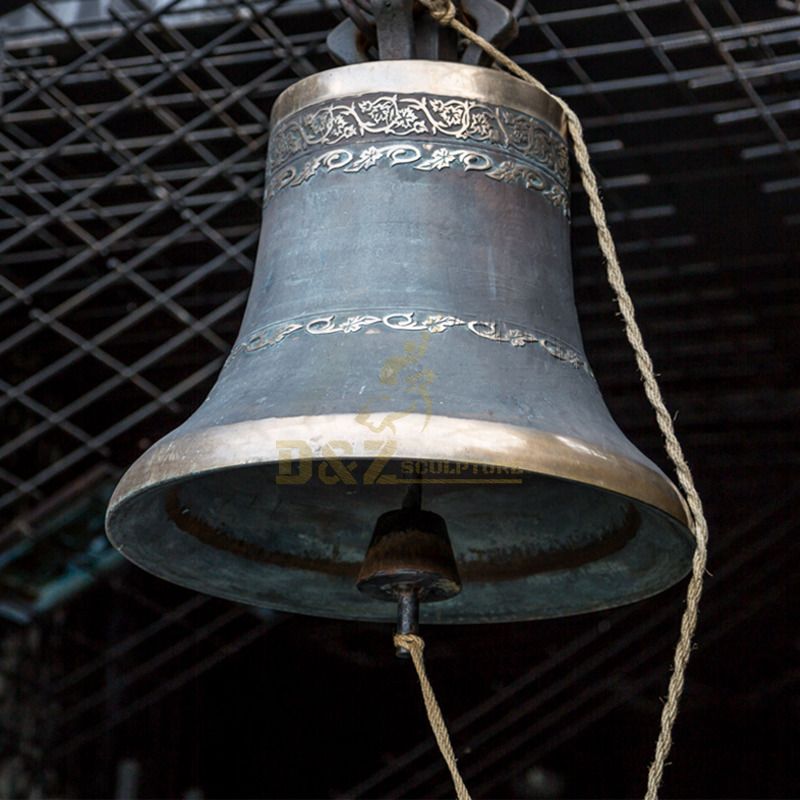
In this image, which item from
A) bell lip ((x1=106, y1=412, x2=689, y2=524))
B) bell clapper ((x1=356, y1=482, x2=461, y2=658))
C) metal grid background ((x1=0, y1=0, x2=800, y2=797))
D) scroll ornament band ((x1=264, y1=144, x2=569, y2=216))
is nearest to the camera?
bell lip ((x1=106, y1=412, x2=689, y2=524))

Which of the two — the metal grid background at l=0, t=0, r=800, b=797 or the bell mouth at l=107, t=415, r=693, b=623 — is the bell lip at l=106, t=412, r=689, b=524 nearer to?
the bell mouth at l=107, t=415, r=693, b=623

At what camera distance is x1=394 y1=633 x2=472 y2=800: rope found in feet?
5.19

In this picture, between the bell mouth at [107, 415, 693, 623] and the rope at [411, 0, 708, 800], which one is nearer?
the rope at [411, 0, 708, 800]

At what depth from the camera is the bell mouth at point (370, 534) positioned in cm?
186

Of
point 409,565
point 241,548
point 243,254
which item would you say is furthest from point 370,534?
point 243,254

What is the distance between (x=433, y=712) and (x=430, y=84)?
69cm

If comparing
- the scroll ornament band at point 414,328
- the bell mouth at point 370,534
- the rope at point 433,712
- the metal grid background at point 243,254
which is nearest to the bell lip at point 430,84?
the scroll ornament band at point 414,328

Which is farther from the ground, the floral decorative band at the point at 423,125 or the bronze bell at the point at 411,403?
the floral decorative band at the point at 423,125

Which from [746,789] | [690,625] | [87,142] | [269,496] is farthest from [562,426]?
[746,789]

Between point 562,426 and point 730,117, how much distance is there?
220cm

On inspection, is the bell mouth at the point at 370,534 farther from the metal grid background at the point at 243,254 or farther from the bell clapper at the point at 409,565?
the metal grid background at the point at 243,254

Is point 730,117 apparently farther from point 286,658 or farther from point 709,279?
point 286,658

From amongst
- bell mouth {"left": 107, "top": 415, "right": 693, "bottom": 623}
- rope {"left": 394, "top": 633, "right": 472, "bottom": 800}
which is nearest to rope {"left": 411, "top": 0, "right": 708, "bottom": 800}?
rope {"left": 394, "top": 633, "right": 472, "bottom": 800}

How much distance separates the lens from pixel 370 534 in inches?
80.3
